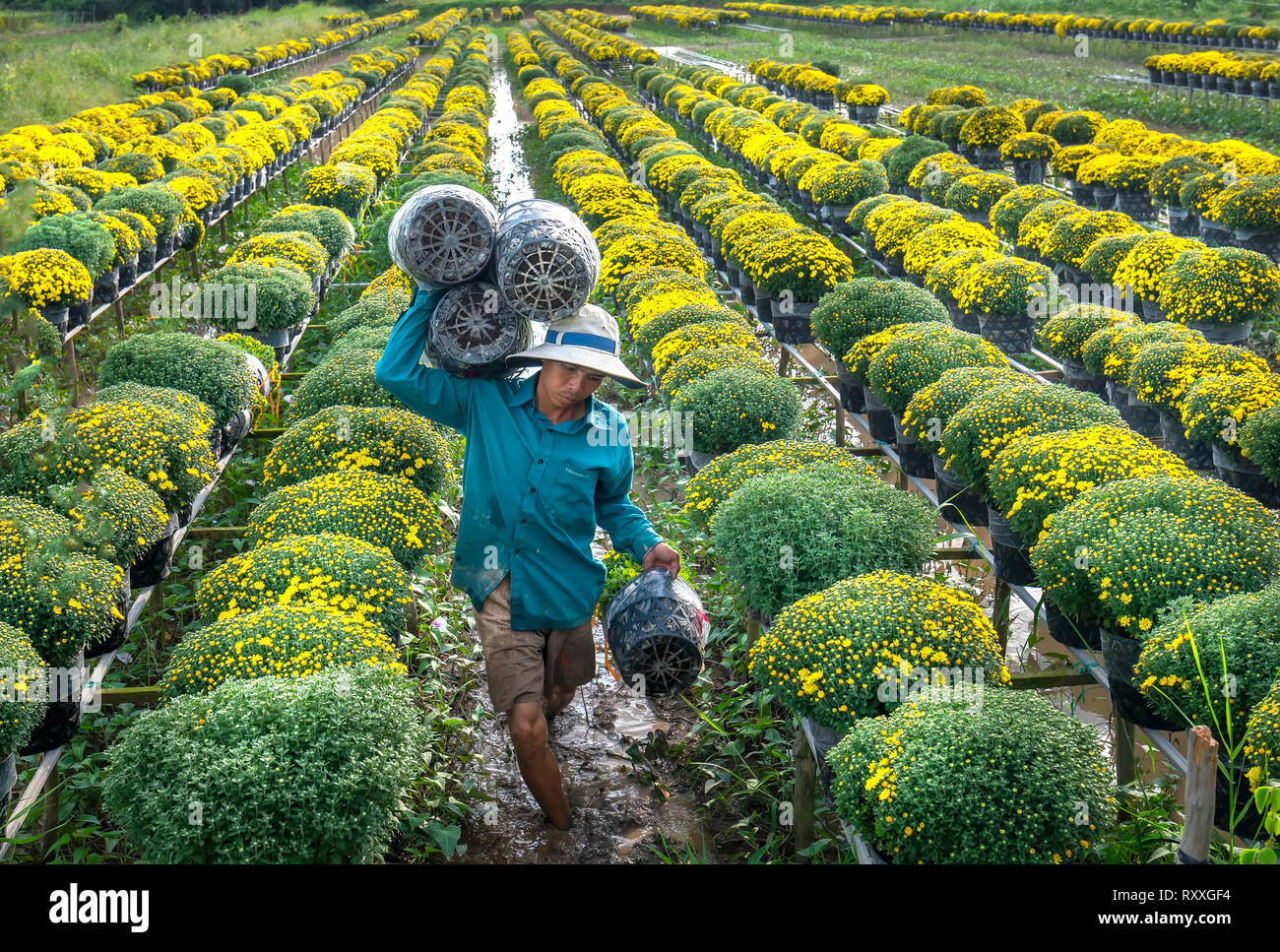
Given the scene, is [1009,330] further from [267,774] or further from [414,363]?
[267,774]

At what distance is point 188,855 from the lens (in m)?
3.18

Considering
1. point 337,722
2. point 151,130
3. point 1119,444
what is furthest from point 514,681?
point 151,130

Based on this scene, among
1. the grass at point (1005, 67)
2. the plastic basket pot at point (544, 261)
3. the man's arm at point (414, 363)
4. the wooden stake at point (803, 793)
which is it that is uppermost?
the grass at point (1005, 67)

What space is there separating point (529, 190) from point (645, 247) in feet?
30.5

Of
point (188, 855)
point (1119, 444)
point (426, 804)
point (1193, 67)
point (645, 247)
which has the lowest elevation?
point (426, 804)

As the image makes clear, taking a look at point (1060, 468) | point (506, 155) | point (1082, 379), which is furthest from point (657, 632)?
point (506, 155)

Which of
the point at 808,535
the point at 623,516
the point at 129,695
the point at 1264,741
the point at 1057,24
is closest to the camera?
the point at 1264,741

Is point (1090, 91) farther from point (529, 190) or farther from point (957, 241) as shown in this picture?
point (957, 241)

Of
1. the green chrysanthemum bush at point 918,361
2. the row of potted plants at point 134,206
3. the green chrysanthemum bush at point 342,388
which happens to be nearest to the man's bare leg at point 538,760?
the green chrysanthemum bush at point 342,388

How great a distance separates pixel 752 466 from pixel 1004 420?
1450 millimetres

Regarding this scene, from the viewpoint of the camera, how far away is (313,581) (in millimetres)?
4500

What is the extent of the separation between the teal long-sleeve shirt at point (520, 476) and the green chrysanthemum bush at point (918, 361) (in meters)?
3.37

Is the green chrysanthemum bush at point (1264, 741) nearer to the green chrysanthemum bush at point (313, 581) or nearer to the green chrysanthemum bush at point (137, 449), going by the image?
the green chrysanthemum bush at point (313, 581)

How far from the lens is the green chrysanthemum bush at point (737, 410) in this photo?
6801mm
